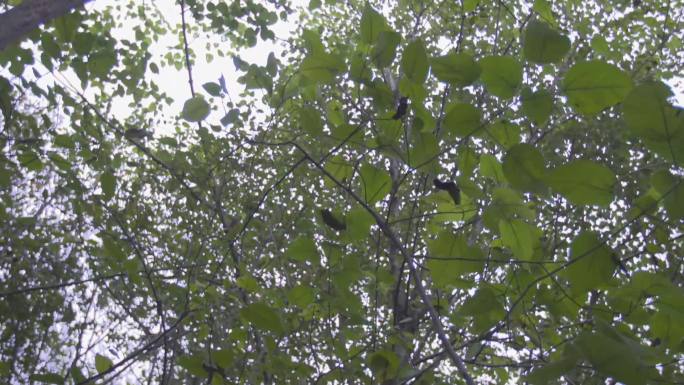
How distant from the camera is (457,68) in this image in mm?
1078

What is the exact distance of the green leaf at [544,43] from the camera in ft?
3.28

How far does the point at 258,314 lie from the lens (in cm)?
133

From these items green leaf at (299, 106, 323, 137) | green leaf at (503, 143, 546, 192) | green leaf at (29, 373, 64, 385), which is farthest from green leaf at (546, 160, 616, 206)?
green leaf at (29, 373, 64, 385)

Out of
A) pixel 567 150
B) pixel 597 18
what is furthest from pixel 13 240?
pixel 597 18

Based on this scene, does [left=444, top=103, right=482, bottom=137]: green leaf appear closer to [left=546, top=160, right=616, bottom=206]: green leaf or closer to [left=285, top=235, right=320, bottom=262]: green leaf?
[left=546, top=160, right=616, bottom=206]: green leaf

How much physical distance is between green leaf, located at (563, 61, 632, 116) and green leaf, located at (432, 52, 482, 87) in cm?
16

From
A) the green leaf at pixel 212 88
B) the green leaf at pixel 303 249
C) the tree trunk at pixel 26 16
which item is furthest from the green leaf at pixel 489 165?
the tree trunk at pixel 26 16

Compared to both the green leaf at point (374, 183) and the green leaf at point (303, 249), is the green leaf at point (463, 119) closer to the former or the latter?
the green leaf at point (374, 183)

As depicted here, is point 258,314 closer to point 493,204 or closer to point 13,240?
point 493,204

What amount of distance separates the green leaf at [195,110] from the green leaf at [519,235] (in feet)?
2.67

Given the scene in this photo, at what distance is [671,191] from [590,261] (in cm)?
20

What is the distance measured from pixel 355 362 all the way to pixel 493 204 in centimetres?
103

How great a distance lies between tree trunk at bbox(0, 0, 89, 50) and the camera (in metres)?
1.18

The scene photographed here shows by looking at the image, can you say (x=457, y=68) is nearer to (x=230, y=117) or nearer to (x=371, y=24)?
(x=371, y=24)
